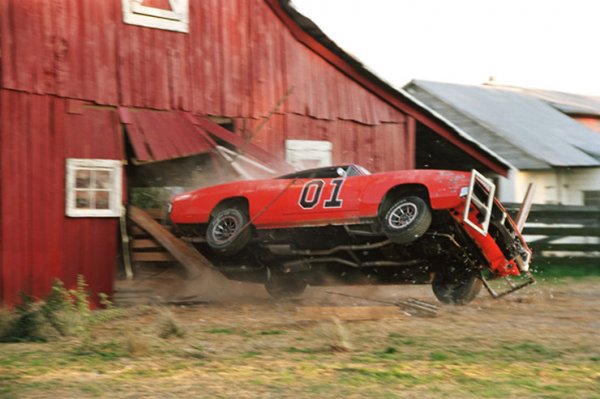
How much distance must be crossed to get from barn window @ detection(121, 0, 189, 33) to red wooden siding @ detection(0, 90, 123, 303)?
5.52 feet

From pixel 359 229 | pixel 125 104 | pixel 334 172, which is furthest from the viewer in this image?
pixel 125 104

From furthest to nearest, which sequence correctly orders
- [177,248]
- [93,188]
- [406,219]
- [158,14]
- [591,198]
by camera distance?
[591,198], [158,14], [93,188], [177,248], [406,219]

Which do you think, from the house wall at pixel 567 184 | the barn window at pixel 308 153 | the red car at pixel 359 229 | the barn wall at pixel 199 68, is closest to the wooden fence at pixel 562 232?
the barn wall at pixel 199 68

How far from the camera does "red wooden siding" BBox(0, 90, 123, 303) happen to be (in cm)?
1204

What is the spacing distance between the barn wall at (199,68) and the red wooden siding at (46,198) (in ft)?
1.19

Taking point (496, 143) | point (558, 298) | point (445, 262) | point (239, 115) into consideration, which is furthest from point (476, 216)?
point (496, 143)

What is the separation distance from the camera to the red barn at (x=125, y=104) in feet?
39.9

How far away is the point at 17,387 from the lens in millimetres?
6230

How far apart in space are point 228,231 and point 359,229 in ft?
6.64

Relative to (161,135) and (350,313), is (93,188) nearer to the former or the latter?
(161,135)

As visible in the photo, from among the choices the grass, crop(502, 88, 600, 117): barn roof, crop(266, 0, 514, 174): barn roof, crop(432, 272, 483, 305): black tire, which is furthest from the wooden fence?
crop(502, 88, 600, 117): barn roof

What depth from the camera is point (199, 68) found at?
45.6 feet

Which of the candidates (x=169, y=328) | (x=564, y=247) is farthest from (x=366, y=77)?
(x=169, y=328)

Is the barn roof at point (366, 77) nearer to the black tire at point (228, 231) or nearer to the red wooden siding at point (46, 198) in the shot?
Answer: the red wooden siding at point (46, 198)
